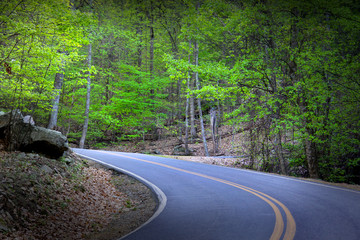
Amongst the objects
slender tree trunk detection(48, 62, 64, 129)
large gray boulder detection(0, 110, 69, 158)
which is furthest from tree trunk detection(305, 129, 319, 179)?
slender tree trunk detection(48, 62, 64, 129)

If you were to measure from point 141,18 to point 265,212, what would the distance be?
104 feet

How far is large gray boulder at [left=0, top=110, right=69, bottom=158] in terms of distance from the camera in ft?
28.8

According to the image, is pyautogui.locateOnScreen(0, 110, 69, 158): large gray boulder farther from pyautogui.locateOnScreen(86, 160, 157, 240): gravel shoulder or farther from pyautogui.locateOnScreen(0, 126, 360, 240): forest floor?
pyautogui.locateOnScreen(86, 160, 157, 240): gravel shoulder

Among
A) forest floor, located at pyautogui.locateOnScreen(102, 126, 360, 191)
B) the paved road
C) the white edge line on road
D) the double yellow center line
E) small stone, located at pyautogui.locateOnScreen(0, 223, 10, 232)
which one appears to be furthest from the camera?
forest floor, located at pyautogui.locateOnScreen(102, 126, 360, 191)

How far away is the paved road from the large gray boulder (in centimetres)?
410

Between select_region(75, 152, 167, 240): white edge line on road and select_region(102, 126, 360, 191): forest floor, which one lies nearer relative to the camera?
select_region(75, 152, 167, 240): white edge line on road

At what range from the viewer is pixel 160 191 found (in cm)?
855

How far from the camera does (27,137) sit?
30.3 ft

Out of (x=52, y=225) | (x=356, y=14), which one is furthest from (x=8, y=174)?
(x=356, y=14)

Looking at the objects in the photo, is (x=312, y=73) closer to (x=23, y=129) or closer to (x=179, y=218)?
(x=179, y=218)

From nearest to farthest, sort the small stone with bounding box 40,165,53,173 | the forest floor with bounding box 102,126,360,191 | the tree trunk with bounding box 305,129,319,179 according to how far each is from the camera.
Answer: the small stone with bounding box 40,165,53,173 < the tree trunk with bounding box 305,129,319,179 < the forest floor with bounding box 102,126,360,191

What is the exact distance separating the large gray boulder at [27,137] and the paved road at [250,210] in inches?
161

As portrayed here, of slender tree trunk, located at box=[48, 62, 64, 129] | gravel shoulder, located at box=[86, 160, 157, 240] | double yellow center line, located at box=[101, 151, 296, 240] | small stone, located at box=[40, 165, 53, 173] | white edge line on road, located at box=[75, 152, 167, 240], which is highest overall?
slender tree trunk, located at box=[48, 62, 64, 129]

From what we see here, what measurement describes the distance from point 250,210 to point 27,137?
8392 millimetres
